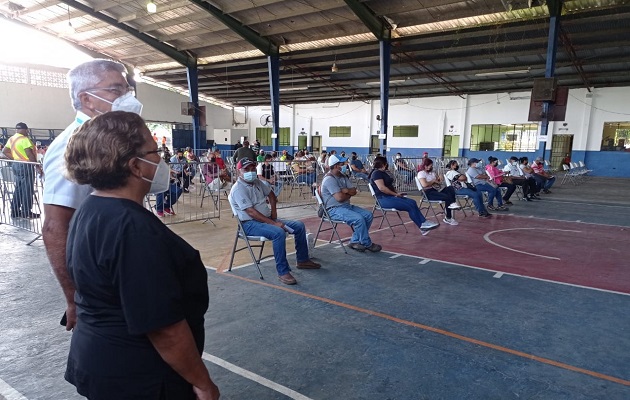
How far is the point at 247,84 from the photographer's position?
86.6 feet

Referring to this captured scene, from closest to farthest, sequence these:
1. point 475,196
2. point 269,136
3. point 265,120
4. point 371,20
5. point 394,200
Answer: point 394,200 → point 475,196 → point 371,20 → point 265,120 → point 269,136

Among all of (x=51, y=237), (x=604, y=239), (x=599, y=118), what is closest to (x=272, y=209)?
(x=51, y=237)

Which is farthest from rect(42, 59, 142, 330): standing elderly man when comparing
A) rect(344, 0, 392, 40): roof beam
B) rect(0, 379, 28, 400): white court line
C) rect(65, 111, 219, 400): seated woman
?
rect(344, 0, 392, 40): roof beam

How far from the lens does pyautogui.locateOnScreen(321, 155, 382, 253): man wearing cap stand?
5688 mm

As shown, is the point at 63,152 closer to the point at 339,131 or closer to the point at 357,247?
the point at 357,247

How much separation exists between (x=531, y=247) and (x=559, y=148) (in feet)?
65.5

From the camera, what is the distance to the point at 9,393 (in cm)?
235

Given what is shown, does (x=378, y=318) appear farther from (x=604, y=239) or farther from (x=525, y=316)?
(x=604, y=239)

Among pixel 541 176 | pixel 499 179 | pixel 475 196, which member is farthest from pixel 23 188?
pixel 541 176

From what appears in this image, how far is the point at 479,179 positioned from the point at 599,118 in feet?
51.6

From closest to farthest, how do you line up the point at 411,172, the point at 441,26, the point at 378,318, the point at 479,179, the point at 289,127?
the point at 378,318
the point at 479,179
the point at 411,172
the point at 441,26
the point at 289,127

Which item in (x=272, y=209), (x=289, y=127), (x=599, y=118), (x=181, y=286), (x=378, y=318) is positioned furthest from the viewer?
(x=289, y=127)

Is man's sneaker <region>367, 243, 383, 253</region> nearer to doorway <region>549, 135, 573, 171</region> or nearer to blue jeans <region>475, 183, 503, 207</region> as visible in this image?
→ blue jeans <region>475, 183, 503, 207</region>

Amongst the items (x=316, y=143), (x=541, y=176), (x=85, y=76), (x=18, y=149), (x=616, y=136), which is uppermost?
(x=616, y=136)
